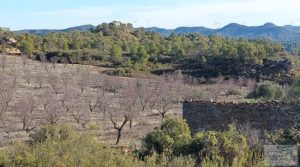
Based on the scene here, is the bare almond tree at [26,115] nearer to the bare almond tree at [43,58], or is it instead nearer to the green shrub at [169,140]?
the green shrub at [169,140]

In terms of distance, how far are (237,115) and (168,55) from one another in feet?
181

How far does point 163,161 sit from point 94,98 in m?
33.0

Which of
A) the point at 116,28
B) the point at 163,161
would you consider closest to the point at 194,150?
the point at 163,161

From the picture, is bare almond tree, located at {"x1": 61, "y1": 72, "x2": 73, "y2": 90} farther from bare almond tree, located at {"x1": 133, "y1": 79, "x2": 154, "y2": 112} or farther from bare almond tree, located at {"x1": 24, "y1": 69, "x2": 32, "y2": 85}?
bare almond tree, located at {"x1": 133, "y1": 79, "x2": 154, "y2": 112}

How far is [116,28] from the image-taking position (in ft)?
309

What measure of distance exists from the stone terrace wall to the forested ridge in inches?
1622

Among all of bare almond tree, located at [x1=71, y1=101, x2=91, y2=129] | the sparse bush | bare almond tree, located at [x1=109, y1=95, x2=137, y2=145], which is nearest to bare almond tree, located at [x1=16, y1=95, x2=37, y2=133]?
bare almond tree, located at [x1=71, y1=101, x2=91, y2=129]

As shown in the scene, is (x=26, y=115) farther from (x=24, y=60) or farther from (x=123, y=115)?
(x=24, y=60)

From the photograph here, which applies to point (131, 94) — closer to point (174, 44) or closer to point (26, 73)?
point (26, 73)

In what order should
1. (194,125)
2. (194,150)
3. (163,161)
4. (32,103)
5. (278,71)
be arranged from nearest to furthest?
(163,161) < (194,150) < (194,125) < (32,103) < (278,71)

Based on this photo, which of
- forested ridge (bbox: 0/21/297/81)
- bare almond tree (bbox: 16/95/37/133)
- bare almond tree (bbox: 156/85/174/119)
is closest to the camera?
bare almond tree (bbox: 16/95/37/133)

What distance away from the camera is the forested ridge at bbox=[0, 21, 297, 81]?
60344 millimetres

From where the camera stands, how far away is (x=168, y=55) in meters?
69.9

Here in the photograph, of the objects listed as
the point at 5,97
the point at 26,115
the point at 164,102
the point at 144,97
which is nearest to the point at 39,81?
the point at 144,97
